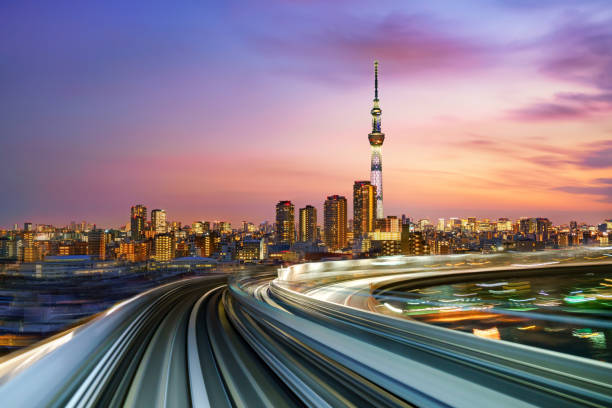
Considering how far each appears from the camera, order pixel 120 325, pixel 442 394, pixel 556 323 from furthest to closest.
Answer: pixel 120 325, pixel 556 323, pixel 442 394

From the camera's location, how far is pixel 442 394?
4.96 meters

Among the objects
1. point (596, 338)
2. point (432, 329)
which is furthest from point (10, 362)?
point (596, 338)

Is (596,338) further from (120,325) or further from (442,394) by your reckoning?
(120,325)

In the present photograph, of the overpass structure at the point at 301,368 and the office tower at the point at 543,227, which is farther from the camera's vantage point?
the office tower at the point at 543,227

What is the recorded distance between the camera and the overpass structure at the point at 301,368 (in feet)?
15.4

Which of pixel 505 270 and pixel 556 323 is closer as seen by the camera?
pixel 556 323

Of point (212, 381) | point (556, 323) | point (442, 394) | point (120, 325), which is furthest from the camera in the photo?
point (120, 325)

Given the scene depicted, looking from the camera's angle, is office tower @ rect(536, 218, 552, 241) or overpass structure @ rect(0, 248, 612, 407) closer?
overpass structure @ rect(0, 248, 612, 407)

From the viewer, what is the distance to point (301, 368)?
263 inches

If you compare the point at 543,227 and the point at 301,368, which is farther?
the point at 543,227

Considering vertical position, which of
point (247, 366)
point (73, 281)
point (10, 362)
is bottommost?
point (73, 281)

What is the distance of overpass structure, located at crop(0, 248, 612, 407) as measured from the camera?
4680mm

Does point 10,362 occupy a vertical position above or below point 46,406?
above

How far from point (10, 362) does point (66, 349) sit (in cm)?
122
